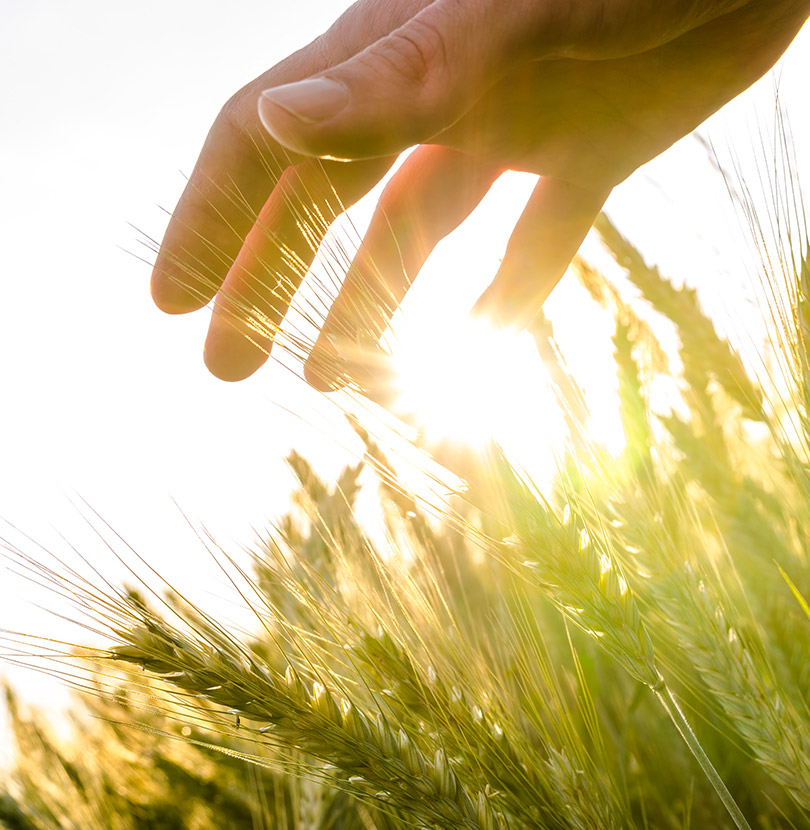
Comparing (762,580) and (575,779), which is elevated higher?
(762,580)

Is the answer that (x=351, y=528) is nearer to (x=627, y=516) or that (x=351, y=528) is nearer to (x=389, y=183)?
(x=627, y=516)

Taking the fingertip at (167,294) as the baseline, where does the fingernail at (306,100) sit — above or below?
above

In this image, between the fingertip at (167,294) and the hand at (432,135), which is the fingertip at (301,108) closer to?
the hand at (432,135)

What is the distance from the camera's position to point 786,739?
2.16 feet

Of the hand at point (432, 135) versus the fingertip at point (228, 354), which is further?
the fingertip at point (228, 354)

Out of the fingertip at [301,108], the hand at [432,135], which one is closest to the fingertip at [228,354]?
the hand at [432,135]

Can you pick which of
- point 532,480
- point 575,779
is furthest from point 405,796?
point 532,480

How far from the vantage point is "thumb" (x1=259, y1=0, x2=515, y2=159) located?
0.70 metres

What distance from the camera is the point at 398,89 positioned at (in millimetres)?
750

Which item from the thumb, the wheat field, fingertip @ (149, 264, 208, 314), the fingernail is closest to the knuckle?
the thumb

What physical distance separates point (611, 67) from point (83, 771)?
1.80 metres

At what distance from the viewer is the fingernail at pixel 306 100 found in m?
0.68

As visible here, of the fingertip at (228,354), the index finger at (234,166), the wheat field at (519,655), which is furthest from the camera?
the fingertip at (228,354)

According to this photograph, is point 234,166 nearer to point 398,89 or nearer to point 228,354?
point 228,354
